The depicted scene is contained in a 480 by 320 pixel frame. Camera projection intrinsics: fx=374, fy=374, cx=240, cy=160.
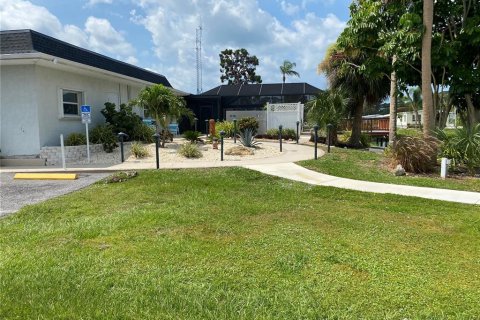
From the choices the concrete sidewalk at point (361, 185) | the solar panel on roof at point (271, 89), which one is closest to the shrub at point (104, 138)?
the concrete sidewalk at point (361, 185)

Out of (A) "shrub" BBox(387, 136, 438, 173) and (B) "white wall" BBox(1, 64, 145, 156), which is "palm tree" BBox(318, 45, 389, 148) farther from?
(B) "white wall" BBox(1, 64, 145, 156)

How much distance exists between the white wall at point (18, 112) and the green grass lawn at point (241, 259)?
20.6ft

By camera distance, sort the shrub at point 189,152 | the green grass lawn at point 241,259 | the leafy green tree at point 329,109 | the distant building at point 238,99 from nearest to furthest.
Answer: the green grass lawn at point 241,259
the shrub at point 189,152
the leafy green tree at point 329,109
the distant building at point 238,99

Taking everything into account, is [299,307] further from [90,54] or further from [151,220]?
[90,54]

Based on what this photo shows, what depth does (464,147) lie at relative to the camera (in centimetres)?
1001

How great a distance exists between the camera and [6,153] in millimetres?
12227

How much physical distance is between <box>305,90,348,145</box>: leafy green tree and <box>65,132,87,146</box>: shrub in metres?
10.1

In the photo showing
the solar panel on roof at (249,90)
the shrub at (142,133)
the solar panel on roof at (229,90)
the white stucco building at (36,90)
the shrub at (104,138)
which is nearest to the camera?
the white stucco building at (36,90)

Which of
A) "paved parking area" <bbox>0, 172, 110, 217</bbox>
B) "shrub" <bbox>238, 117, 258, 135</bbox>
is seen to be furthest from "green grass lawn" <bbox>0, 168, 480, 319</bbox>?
"shrub" <bbox>238, 117, 258, 135</bbox>

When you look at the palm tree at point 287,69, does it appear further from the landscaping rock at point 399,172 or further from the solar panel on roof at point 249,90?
the landscaping rock at point 399,172

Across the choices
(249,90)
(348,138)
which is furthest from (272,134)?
(249,90)

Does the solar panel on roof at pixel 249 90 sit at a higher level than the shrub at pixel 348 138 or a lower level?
higher

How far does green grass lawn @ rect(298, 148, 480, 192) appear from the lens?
8438 mm

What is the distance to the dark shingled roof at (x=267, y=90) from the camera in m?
26.2
